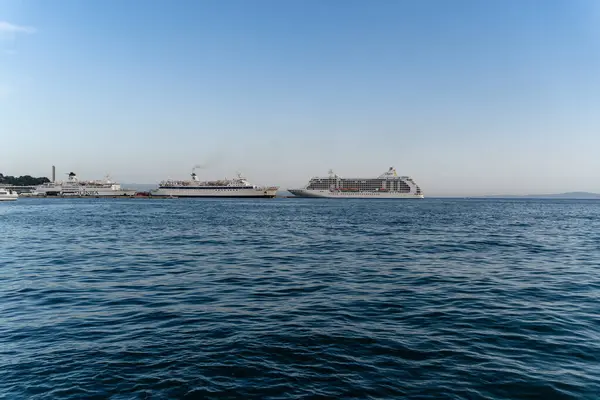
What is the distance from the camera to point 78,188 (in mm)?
174000

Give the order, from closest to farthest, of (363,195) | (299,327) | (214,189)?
(299,327), (214,189), (363,195)

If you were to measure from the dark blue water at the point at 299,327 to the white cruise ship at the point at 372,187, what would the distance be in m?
156

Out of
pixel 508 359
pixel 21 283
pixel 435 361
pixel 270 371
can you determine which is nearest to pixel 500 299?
pixel 508 359

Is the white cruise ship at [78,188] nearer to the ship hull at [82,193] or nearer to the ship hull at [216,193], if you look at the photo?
the ship hull at [82,193]

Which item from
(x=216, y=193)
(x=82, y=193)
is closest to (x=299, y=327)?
(x=216, y=193)

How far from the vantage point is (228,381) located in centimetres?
741

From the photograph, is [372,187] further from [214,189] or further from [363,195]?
[214,189]

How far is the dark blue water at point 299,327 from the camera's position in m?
7.36

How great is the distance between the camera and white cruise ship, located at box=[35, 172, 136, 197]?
172625mm

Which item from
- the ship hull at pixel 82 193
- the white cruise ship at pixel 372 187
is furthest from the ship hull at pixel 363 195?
the ship hull at pixel 82 193

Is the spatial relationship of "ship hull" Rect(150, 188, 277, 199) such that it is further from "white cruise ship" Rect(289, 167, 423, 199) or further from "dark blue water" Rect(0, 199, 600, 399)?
"dark blue water" Rect(0, 199, 600, 399)

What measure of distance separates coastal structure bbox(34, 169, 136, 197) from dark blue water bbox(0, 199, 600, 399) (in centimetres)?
16436

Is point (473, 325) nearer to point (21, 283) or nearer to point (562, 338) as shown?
point (562, 338)

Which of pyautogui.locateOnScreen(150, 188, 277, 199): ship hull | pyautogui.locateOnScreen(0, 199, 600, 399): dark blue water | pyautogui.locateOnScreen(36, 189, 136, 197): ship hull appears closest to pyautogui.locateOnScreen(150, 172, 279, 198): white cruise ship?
pyautogui.locateOnScreen(150, 188, 277, 199): ship hull
